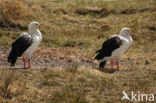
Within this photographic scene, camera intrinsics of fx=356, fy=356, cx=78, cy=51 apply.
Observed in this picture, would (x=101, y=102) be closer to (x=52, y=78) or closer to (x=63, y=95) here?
(x=63, y=95)

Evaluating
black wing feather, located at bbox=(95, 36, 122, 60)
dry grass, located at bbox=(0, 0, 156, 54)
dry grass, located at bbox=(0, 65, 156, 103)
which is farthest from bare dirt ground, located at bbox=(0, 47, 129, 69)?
dry grass, located at bbox=(0, 65, 156, 103)

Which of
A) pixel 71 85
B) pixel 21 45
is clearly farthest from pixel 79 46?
pixel 71 85

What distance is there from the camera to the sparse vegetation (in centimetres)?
995

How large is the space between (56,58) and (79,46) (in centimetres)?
327

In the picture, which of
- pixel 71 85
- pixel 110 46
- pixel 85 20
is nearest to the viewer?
pixel 71 85

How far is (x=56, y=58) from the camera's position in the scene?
1554 centimetres

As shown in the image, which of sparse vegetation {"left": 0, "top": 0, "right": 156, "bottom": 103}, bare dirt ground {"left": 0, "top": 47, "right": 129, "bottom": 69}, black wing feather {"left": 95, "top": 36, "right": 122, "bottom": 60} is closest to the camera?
sparse vegetation {"left": 0, "top": 0, "right": 156, "bottom": 103}

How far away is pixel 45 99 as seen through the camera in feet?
31.1

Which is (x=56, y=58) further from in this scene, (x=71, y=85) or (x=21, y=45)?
(x=71, y=85)

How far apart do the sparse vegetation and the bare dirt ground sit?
0.05m

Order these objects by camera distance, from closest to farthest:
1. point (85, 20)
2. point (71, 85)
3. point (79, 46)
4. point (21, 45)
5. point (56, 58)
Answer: point (71, 85), point (21, 45), point (56, 58), point (79, 46), point (85, 20)

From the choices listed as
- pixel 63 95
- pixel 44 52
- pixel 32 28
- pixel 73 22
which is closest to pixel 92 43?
pixel 44 52

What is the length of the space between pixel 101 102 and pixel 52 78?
2.28 metres

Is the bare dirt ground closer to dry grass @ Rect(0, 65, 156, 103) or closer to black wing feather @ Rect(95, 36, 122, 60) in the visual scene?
black wing feather @ Rect(95, 36, 122, 60)
